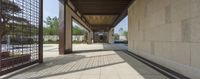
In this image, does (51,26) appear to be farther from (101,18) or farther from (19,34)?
(19,34)

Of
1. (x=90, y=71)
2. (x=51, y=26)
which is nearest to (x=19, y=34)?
(x=90, y=71)

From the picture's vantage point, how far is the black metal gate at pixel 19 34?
681 centimetres

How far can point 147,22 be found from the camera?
10773 mm

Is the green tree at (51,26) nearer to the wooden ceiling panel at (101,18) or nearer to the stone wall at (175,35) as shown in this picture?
the wooden ceiling panel at (101,18)

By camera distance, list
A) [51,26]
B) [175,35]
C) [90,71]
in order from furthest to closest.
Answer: [51,26], [90,71], [175,35]

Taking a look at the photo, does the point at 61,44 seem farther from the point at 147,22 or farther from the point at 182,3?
the point at 182,3

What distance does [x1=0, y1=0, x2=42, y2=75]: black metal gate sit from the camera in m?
6.81

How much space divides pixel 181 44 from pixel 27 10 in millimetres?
5203

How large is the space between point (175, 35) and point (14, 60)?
16.5ft

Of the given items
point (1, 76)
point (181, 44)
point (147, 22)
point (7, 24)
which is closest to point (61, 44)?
point (147, 22)

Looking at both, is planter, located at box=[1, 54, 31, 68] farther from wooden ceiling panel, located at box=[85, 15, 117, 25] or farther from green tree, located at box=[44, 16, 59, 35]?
green tree, located at box=[44, 16, 59, 35]

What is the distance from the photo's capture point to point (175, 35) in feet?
22.2

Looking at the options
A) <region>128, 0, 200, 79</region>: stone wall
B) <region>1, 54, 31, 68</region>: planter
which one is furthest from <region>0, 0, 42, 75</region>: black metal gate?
<region>128, 0, 200, 79</region>: stone wall

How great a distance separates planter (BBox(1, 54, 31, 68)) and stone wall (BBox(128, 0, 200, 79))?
4840 mm
